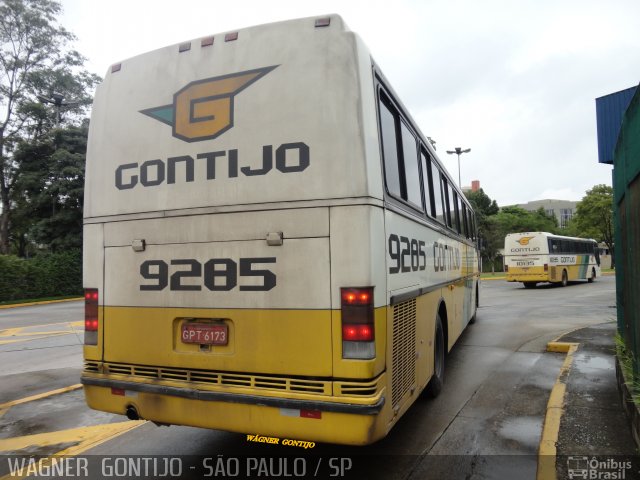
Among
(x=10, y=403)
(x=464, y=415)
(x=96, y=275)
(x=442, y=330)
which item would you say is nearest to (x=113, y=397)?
(x=96, y=275)

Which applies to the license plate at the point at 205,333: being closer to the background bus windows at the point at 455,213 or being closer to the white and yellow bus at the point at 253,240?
the white and yellow bus at the point at 253,240

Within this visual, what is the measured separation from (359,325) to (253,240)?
102 cm

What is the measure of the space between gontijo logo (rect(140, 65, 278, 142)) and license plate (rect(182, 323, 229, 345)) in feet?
4.94

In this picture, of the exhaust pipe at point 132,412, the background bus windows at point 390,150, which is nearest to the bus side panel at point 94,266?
the exhaust pipe at point 132,412

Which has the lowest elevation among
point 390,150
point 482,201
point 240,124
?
point 390,150

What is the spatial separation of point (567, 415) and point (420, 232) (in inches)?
94.9

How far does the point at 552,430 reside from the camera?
4.38 m

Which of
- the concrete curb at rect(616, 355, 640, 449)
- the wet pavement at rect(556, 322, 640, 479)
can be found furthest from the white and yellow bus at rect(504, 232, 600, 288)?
the concrete curb at rect(616, 355, 640, 449)

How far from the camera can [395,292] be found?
3711 mm

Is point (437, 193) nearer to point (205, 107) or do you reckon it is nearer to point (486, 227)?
point (205, 107)

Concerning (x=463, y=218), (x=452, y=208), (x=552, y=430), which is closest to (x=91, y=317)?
(x=552, y=430)

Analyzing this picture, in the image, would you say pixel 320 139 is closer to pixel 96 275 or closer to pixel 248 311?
pixel 248 311

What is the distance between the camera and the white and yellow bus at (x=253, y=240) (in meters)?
3.24

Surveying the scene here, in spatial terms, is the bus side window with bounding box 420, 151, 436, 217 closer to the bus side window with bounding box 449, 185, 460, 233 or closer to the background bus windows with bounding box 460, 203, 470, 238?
the bus side window with bounding box 449, 185, 460, 233
